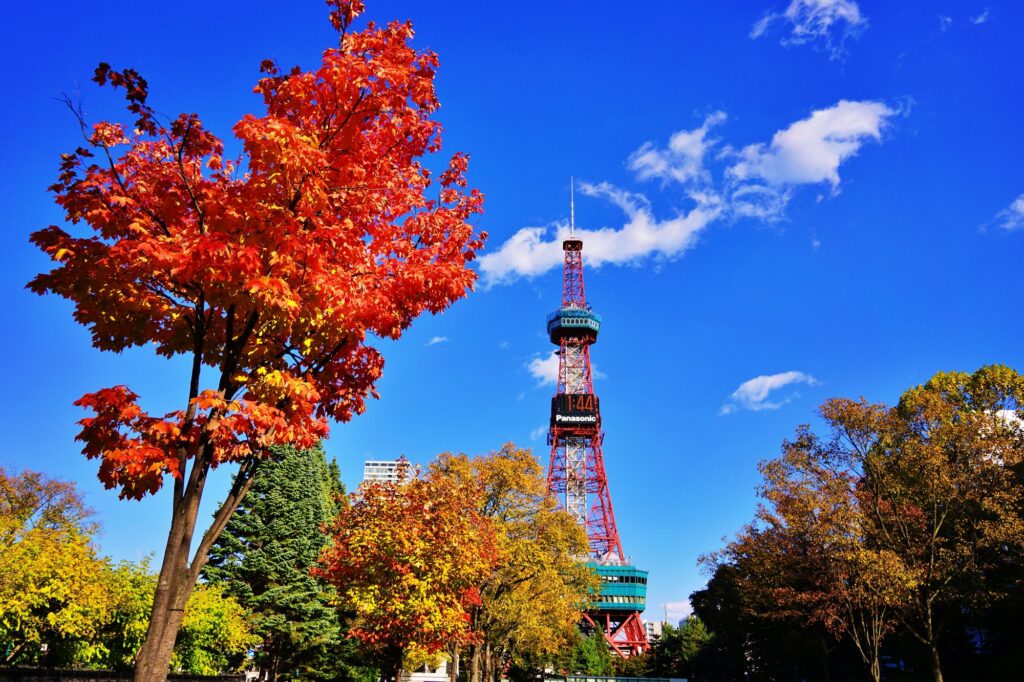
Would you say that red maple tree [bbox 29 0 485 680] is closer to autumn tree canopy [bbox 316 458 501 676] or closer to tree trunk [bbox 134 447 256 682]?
tree trunk [bbox 134 447 256 682]

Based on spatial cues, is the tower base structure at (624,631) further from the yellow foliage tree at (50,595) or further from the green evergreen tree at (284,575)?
the yellow foliage tree at (50,595)

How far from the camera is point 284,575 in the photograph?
3359cm

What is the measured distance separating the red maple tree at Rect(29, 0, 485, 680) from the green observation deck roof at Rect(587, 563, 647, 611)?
291 feet

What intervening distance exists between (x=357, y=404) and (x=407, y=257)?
65.3 inches

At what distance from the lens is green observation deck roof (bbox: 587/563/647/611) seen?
89.0 metres

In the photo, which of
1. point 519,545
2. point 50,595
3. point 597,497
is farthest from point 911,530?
point 597,497

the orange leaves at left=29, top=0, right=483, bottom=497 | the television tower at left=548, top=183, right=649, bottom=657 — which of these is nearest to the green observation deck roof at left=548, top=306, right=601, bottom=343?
the television tower at left=548, top=183, right=649, bottom=657

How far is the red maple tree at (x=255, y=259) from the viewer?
551cm

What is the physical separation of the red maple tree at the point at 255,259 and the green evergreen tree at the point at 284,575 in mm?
28228

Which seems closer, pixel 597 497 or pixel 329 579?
pixel 329 579

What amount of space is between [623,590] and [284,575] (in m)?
65.6

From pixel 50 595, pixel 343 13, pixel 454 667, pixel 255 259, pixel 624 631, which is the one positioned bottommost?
pixel 624 631

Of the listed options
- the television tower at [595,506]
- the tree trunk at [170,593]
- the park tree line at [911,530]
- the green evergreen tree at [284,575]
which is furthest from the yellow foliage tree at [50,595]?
the television tower at [595,506]

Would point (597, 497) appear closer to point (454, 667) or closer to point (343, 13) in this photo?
point (454, 667)
